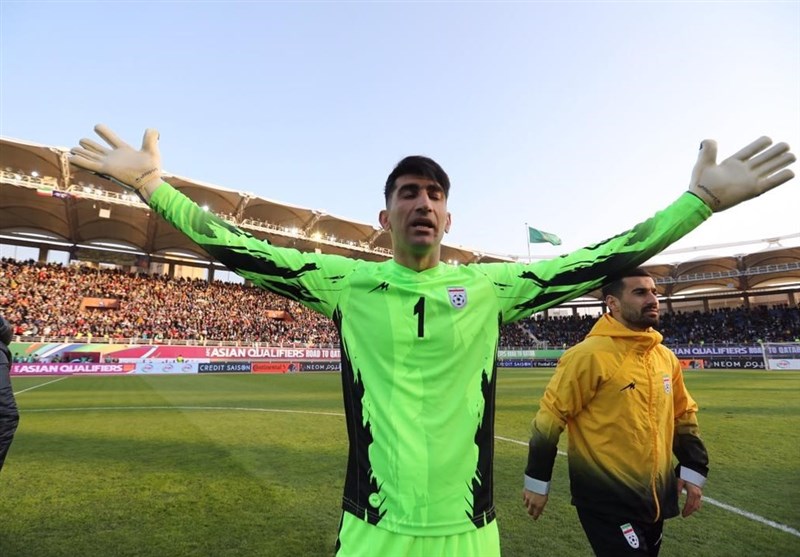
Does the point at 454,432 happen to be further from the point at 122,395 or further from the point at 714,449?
the point at 122,395

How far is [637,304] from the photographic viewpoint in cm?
293

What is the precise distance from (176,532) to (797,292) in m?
66.5

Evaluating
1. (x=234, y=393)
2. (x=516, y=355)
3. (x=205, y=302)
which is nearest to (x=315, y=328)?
(x=205, y=302)

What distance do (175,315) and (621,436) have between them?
40662mm

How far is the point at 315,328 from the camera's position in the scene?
44000 millimetres

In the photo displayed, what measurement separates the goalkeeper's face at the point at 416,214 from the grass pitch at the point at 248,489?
3372 mm

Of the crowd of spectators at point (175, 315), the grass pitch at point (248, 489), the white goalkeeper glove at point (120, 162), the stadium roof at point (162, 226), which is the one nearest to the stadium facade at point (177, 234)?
the stadium roof at point (162, 226)

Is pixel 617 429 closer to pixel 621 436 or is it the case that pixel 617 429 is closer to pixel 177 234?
pixel 621 436

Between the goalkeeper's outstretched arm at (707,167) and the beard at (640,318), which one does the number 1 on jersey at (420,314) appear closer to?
the goalkeeper's outstretched arm at (707,167)

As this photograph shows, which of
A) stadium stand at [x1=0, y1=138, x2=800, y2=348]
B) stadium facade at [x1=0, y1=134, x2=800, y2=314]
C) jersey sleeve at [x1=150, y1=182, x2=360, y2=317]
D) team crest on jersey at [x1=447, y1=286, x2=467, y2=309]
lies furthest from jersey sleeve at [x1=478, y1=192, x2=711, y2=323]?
stadium facade at [x1=0, y1=134, x2=800, y2=314]

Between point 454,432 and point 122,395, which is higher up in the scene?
point 454,432

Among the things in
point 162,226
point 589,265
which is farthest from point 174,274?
point 589,265

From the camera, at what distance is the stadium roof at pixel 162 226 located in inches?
1259

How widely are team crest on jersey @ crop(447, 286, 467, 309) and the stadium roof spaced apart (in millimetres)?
32548
